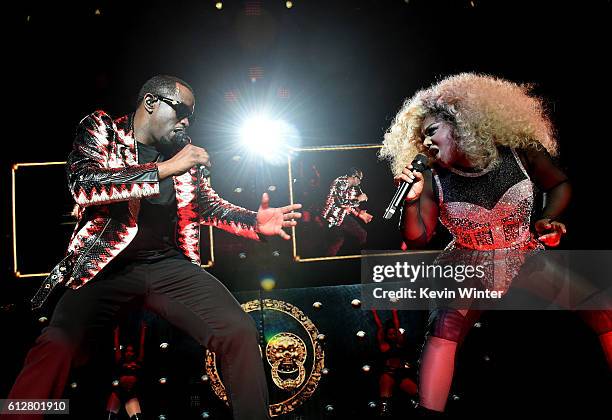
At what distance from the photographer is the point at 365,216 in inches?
144

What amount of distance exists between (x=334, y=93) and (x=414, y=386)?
6.34 feet

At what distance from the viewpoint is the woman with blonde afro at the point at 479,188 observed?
269 centimetres

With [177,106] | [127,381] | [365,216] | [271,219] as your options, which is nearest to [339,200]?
[365,216]

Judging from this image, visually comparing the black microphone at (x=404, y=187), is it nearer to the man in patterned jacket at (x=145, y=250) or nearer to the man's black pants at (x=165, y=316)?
the man in patterned jacket at (x=145, y=250)

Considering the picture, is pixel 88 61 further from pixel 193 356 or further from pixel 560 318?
pixel 560 318

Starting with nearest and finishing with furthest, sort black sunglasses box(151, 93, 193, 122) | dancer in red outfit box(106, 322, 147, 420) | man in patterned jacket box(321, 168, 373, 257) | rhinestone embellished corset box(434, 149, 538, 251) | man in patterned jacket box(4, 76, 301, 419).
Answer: man in patterned jacket box(4, 76, 301, 419) → rhinestone embellished corset box(434, 149, 538, 251) → black sunglasses box(151, 93, 193, 122) → dancer in red outfit box(106, 322, 147, 420) → man in patterned jacket box(321, 168, 373, 257)

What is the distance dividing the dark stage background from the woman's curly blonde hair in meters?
0.46

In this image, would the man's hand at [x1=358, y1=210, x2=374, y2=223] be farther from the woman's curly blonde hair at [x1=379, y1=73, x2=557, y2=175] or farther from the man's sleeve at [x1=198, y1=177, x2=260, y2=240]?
the man's sleeve at [x1=198, y1=177, x2=260, y2=240]

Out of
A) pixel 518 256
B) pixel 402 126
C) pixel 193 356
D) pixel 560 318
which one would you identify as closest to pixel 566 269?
pixel 518 256

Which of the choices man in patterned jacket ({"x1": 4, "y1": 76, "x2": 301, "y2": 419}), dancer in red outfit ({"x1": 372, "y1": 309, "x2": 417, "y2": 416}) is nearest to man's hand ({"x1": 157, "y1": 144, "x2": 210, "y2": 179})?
man in patterned jacket ({"x1": 4, "y1": 76, "x2": 301, "y2": 419})

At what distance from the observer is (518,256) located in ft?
9.34

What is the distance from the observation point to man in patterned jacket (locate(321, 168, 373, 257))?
11.9 feet

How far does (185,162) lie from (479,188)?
4.90 feet

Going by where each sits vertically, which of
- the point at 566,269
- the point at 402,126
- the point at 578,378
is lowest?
the point at 578,378
